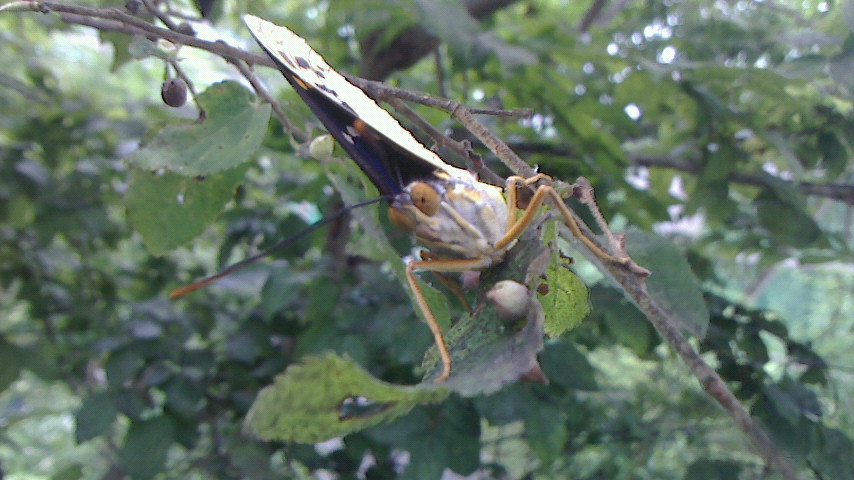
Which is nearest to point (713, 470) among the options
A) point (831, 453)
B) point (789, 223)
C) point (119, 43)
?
point (831, 453)

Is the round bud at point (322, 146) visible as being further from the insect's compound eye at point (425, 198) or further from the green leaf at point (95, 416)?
the green leaf at point (95, 416)

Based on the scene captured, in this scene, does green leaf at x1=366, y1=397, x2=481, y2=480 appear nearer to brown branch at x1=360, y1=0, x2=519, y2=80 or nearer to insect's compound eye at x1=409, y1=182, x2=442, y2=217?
insect's compound eye at x1=409, y1=182, x2=442, y2=217

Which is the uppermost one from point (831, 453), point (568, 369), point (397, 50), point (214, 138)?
point (397, 50)

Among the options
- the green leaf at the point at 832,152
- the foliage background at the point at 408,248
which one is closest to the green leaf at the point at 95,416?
the foliage background at the point at 408,248

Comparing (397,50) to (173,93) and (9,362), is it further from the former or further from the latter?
(9,362)

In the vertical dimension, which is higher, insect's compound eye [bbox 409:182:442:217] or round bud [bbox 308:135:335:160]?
round bud [bbox 308:135:335:160]

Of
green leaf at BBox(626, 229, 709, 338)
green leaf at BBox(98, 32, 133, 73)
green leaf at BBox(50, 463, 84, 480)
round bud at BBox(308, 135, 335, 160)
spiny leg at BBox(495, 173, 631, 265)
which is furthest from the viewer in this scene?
green leaf at BBox(50, 463, 84, 480)

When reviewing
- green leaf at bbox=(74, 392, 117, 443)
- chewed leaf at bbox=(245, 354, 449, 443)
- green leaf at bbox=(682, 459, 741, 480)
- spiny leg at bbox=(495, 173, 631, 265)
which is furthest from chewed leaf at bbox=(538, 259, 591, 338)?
green leaf at bbox=(74, 392, 117, 443)

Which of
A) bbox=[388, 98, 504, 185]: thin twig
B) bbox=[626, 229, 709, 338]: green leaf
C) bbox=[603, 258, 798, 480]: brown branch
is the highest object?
bbox=[388, 98, 504, 185]: thin twig
